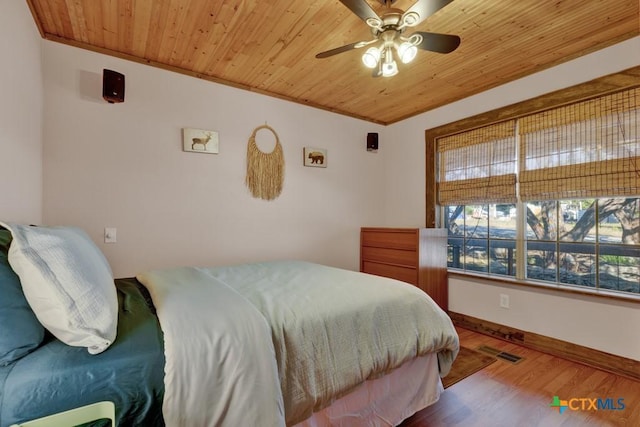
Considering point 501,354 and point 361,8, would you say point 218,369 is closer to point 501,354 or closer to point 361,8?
point 361,8

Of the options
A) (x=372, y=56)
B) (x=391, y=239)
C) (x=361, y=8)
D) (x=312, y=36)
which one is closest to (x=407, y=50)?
(x=372, y=56)

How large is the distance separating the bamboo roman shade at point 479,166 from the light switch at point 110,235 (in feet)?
10.3

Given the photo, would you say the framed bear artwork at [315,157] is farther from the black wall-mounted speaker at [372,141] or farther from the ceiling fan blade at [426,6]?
the ceiling fan blade at [426,6]

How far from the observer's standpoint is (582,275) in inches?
94.0

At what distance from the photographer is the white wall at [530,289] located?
2141 millimetres


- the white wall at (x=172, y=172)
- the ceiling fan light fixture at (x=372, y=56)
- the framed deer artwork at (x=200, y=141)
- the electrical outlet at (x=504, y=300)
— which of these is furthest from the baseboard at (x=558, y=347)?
the framed deer artwork at (x=200, y=141)

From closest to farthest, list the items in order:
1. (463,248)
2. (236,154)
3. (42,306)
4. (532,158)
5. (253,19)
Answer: (42,306) < (253,19) < (532,158) < (236,154) < (463,248)

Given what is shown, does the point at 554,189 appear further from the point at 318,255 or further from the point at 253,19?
the point at 253,19

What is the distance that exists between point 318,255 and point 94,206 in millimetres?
2091

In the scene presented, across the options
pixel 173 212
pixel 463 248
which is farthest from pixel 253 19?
pixel 463 248

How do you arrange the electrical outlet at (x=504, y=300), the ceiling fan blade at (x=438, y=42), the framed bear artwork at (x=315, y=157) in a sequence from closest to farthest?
the ceiling fan blade at (x=438, y=42)
the electrical outlet at (x=504, y=300)
the framed bear artwork at (x=315, y=157)

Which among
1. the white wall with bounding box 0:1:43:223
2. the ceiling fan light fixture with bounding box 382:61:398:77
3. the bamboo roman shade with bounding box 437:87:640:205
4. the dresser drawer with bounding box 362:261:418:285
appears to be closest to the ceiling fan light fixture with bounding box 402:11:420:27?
the ceiling fan light fixture with bounding box 382:61:398:77

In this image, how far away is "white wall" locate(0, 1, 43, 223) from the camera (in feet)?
4.89

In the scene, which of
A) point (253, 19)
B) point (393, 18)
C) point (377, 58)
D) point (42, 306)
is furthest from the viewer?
point (253, 19)
